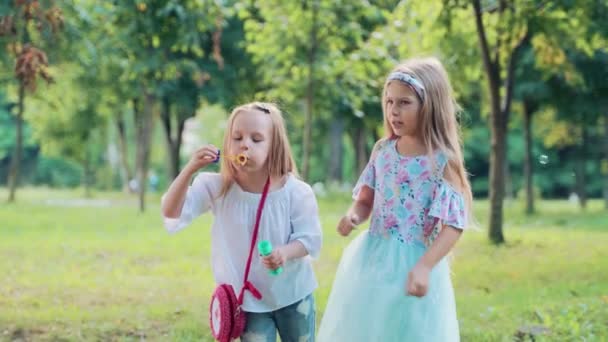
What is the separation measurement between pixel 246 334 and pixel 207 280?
5.02 metres

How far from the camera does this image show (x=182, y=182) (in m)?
3.19

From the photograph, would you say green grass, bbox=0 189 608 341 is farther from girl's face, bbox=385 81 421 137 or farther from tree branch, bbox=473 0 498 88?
girl's face, bbox=385 81 421 137

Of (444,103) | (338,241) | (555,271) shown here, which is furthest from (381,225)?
(338,241)

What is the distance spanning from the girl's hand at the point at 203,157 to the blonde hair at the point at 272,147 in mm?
227

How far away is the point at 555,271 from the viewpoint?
8.87m

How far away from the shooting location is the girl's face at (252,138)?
10.7 ft

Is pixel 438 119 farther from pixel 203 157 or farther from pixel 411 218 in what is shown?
pixel 203 157

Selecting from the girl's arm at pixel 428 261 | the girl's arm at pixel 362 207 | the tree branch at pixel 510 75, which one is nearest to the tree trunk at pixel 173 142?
the tree branch at pixel 510 75

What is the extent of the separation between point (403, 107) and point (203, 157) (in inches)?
31.6

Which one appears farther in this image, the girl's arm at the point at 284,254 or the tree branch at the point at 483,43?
the tree branch at the point at 483,43

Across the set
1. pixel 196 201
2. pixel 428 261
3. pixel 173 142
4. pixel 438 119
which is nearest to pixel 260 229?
pixel 196 201

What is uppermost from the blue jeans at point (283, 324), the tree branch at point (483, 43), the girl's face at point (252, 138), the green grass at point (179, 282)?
the tree branch at point (483, 43)

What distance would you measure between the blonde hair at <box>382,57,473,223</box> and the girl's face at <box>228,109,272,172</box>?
50 cm

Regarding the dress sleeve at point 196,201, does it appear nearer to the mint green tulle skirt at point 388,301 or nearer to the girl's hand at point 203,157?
the girl's hand at point 203,157
